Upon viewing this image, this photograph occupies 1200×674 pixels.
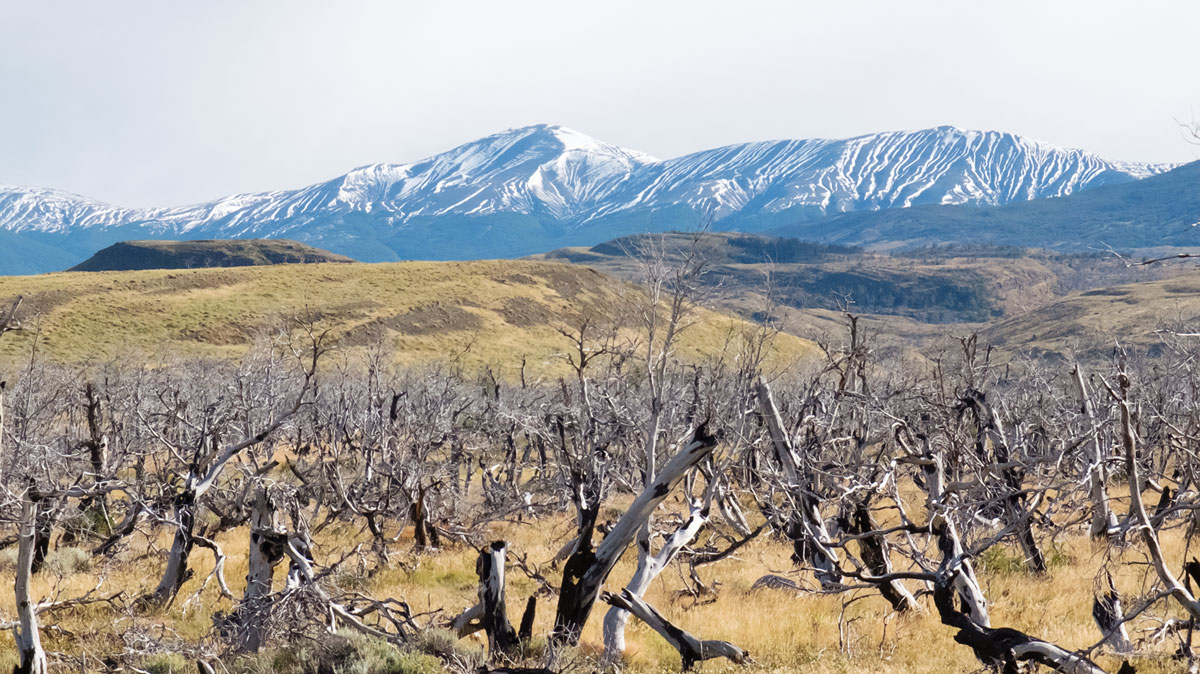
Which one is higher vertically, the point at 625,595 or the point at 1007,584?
the point at 625,595

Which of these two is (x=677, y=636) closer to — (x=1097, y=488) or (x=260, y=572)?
(x=1097, y=488)

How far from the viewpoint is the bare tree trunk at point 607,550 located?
6.53 metres

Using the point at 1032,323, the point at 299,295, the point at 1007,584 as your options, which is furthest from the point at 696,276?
the point at 1032,323

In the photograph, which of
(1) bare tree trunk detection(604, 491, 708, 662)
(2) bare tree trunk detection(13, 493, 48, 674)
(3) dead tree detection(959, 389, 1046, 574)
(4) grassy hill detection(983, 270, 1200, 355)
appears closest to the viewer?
(2) bare tree trunk detection(13, 493, 48, 674)

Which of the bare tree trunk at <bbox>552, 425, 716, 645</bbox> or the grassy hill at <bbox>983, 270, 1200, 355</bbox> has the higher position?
the bare tree trunk at <bbox>552, 425, 716, 645</bbox>

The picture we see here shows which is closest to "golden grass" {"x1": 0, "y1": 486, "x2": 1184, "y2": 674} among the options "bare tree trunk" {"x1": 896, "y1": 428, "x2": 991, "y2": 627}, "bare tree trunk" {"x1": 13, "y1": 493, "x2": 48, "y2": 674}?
"bare tree trunk" {"x1": 896, "y1": 428, "x2": 991, "y2": 627}

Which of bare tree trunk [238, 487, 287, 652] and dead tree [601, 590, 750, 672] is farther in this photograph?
bare tree trunk [238, 487, 287, 652]

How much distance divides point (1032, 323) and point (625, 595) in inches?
7273

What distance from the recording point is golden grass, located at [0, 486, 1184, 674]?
24.9ft

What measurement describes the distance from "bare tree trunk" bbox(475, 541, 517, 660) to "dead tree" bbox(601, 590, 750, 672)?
1070mm

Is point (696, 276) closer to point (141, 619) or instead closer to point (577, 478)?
point (577, 478)

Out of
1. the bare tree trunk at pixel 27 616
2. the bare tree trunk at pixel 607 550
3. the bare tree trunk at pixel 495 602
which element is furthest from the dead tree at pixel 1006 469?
the bare tree trunk at pixel 27 616

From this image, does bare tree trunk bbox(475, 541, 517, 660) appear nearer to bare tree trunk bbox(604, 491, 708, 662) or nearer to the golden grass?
the golden grass

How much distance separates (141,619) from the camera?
32.6 ft
